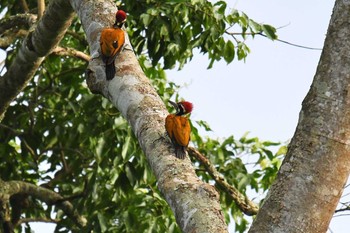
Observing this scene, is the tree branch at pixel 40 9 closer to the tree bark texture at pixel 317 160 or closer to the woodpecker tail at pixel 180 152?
the woodpecker tail at pixel 180 152

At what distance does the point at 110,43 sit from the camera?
14.0 feet

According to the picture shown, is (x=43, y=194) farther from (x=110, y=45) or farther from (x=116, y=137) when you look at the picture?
(x=110, y=45)

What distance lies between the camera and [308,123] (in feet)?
10.4

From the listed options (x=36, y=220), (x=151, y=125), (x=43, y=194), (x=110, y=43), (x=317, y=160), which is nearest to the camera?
(x=317, y=160)

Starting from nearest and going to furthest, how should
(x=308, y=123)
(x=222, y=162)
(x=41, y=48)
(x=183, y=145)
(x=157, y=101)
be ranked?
(x=308, y=123) → (x=183, y=145) → (x=157, y=101) → (x=41, y=48) → (x=222, y=162)

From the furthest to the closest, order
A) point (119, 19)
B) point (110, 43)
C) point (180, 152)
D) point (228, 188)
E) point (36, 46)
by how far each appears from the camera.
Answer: point (228, 188)
point (36, 46)
point (119, 19)
point (110, 43)
point (180, 152)

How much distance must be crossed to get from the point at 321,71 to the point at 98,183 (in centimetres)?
448

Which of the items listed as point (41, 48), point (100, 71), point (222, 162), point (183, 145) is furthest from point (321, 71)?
point (222, 162)

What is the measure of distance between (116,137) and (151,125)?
3.23m

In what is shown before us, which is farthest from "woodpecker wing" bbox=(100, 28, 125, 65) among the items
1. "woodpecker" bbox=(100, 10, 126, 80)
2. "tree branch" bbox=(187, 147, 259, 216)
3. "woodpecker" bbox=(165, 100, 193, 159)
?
"tree branch" bbox=(187, 147, 259, 216)

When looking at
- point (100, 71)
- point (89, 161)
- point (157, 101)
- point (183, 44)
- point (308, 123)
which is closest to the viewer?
point (308, 123)

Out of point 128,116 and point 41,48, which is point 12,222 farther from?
point 128,116

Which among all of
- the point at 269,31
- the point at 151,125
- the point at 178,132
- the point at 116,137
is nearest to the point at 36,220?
the point at 116,137

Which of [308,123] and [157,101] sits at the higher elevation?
[308,123]
